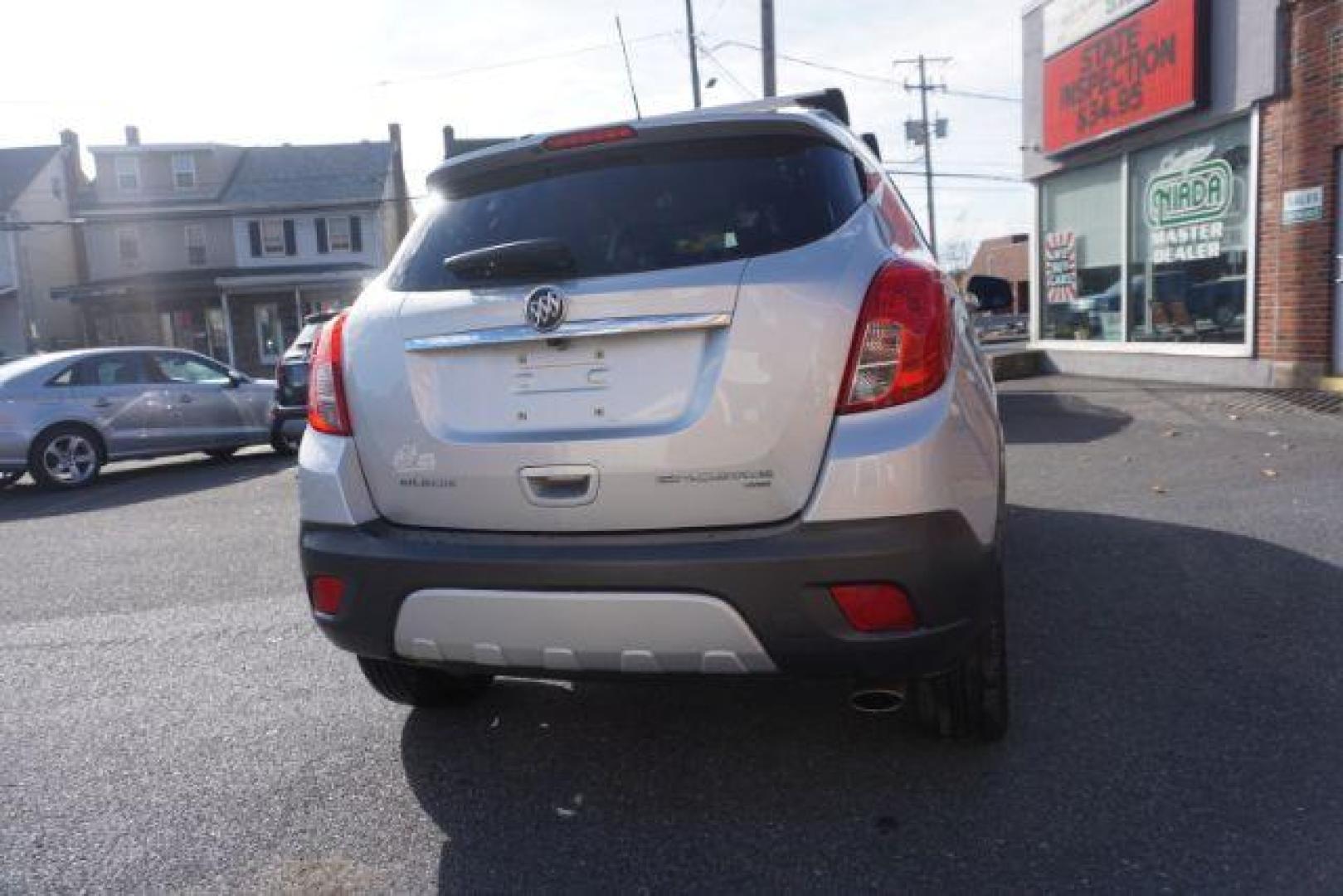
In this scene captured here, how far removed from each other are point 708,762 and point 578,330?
1.33 m

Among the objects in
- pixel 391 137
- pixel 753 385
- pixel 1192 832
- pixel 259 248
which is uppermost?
pixel 391 137

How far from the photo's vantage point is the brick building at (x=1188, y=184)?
396 inches

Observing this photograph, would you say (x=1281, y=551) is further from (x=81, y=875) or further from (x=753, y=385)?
(x=81, y=875)

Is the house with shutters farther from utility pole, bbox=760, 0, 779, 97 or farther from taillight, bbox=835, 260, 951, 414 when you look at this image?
taillight, bbox=835, 260, 951, 414

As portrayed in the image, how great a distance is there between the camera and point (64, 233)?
38.1m

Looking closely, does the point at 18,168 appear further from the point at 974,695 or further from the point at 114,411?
the point at 974,695

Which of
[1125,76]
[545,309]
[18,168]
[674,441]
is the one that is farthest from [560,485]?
[18,168]

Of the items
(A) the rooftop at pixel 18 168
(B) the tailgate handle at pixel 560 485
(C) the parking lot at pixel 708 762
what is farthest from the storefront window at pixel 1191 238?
(A) the rooftop at pixel 18 168

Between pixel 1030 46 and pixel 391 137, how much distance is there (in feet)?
95.8

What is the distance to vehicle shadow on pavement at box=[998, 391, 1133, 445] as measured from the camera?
29.3 ft

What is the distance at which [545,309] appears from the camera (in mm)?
2584

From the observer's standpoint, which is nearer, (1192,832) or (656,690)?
(1192,832)

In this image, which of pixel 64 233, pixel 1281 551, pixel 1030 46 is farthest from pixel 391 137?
pixel 1281 551

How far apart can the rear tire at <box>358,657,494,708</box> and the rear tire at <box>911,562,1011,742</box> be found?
1454mm
